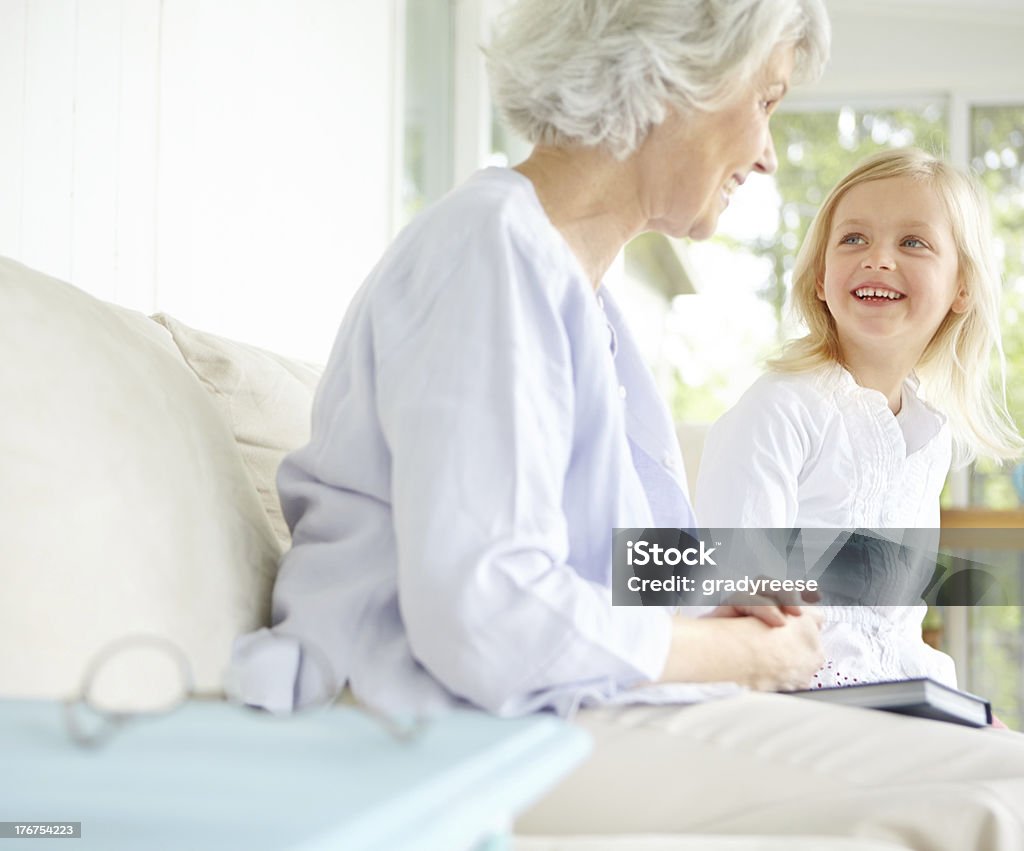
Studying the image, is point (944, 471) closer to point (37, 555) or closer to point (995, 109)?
point (37, 555)

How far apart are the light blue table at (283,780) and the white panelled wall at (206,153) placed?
100cm

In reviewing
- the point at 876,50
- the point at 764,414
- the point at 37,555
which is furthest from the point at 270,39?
the point at 876,50

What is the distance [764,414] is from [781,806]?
0.91 m

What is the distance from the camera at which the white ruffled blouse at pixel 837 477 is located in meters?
1.63

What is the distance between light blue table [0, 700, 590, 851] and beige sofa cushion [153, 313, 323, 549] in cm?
67

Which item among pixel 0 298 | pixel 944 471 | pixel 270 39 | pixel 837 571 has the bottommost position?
pixel 837 571

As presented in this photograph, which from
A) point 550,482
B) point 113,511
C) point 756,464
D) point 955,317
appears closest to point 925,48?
point 955,317

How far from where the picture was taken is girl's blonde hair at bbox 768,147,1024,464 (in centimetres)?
189

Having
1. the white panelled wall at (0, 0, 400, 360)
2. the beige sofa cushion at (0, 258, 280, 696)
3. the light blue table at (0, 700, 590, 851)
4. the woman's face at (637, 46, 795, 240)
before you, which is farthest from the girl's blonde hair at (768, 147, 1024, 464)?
the light blue table at (0, 700, 590, 851)

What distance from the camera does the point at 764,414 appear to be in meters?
1.71

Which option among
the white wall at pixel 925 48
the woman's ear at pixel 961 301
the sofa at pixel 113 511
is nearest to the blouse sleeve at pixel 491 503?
the sofa at pixel 113 511

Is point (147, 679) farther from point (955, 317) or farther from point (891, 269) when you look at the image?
point (955, 317)

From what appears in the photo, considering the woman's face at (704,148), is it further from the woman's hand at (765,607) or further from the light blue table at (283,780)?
the light blue table at (283,780)

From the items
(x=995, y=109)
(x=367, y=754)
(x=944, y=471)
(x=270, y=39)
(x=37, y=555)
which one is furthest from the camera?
(x=995, y=109)
